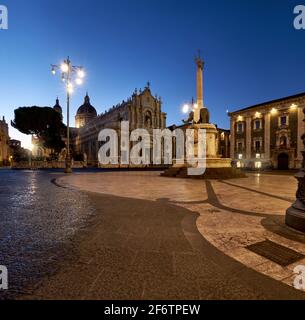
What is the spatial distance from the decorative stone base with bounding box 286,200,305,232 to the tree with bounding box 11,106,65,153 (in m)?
53.7

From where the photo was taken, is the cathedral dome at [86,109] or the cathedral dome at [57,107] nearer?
the cathedral dome at [86,109]

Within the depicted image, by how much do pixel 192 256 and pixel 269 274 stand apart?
0.96 m

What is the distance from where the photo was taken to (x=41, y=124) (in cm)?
4966

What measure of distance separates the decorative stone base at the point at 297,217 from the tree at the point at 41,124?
53699 mm

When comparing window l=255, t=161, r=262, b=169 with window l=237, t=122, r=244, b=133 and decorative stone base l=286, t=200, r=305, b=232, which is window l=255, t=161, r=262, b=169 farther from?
decorative stone base l=286, t=200, r=305, b=232

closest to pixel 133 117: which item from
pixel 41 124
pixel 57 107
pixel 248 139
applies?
pixel 41 124

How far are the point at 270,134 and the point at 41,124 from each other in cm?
5044

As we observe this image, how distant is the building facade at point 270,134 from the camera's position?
1405 inches

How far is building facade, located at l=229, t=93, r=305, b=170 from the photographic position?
117ft

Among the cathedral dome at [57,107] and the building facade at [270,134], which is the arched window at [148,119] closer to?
the building facade at [270,134]

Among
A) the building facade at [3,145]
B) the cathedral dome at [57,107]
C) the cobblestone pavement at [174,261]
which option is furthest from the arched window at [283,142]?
the cathedral dome at [57,107]

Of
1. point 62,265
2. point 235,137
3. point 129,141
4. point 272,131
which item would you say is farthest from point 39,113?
point 62,265

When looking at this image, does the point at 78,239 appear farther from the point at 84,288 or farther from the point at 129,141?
the point at 129,141
